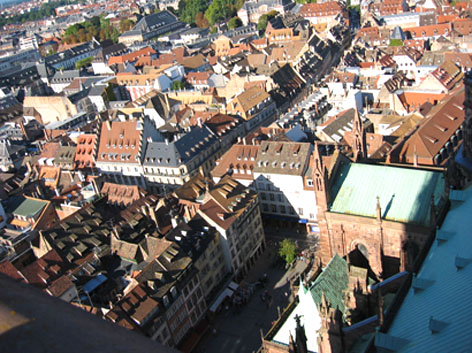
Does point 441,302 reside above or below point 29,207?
above

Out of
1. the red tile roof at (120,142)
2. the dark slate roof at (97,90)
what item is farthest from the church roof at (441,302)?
the dark slate roof at (97,90)

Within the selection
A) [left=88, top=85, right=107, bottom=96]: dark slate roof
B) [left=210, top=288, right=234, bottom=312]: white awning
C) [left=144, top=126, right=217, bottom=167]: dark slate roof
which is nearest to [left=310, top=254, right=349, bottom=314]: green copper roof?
[left=210, top=288, right=234, bottom=312]: white awning

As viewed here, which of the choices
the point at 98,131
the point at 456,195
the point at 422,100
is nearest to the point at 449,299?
the point at 456,195

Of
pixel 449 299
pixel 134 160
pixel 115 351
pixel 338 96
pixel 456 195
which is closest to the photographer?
pixel 115 351

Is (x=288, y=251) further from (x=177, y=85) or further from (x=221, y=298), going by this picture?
(x=177, y=85)

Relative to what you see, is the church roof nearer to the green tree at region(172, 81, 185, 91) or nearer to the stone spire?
the stone spire

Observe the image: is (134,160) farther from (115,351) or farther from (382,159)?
(115,351)

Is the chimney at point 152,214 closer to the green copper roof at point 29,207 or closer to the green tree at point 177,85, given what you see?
the green copper roof at point 29,207

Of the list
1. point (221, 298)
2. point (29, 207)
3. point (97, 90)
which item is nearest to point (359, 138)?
point (221, 298)
